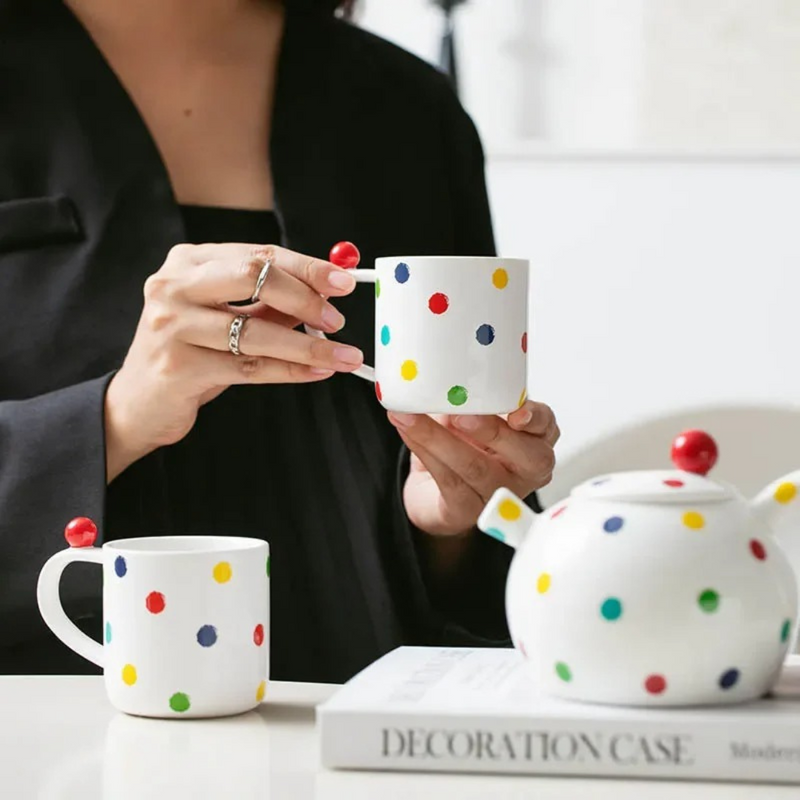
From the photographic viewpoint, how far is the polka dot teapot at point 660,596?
2.17 ft

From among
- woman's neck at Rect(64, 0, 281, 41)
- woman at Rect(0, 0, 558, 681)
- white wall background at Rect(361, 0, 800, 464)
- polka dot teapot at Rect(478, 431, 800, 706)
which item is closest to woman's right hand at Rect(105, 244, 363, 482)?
Answer: woman at Rect(0, 0, 558, 681)

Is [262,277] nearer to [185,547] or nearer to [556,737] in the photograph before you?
[185,547]

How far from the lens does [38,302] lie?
4.36ft

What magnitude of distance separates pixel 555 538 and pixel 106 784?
239mm

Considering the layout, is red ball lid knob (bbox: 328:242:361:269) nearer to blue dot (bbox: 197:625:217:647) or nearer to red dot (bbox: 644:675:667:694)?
blue dot (bbox: 197:625:217:647)

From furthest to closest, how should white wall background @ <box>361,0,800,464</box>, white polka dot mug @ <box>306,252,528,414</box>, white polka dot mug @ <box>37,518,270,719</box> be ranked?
white wall background @ <box>361,0,800,464</box>
white polka dot mug @ <box>306,252,528,414</box>
white polka dot mug @ <box>37,518,270,719</box>

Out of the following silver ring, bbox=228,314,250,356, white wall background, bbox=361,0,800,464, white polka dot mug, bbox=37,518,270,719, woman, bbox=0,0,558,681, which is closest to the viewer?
white polka dot mug, bbox=37,518,270,719

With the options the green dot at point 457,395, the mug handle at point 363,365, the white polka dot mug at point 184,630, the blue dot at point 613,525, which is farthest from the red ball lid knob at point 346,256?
the blue dot at point 613,525

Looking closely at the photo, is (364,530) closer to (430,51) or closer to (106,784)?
(106,784)

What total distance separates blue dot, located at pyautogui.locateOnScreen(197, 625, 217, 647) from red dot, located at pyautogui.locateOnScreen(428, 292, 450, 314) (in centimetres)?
24

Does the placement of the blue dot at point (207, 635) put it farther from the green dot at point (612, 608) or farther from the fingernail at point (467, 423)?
the fingernail at point (467, 423)

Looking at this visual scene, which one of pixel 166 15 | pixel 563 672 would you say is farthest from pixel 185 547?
pixel 166 15

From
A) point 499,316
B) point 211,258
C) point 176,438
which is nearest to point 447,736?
point 499,316

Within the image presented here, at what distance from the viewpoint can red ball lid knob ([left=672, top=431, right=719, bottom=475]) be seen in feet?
2.32
